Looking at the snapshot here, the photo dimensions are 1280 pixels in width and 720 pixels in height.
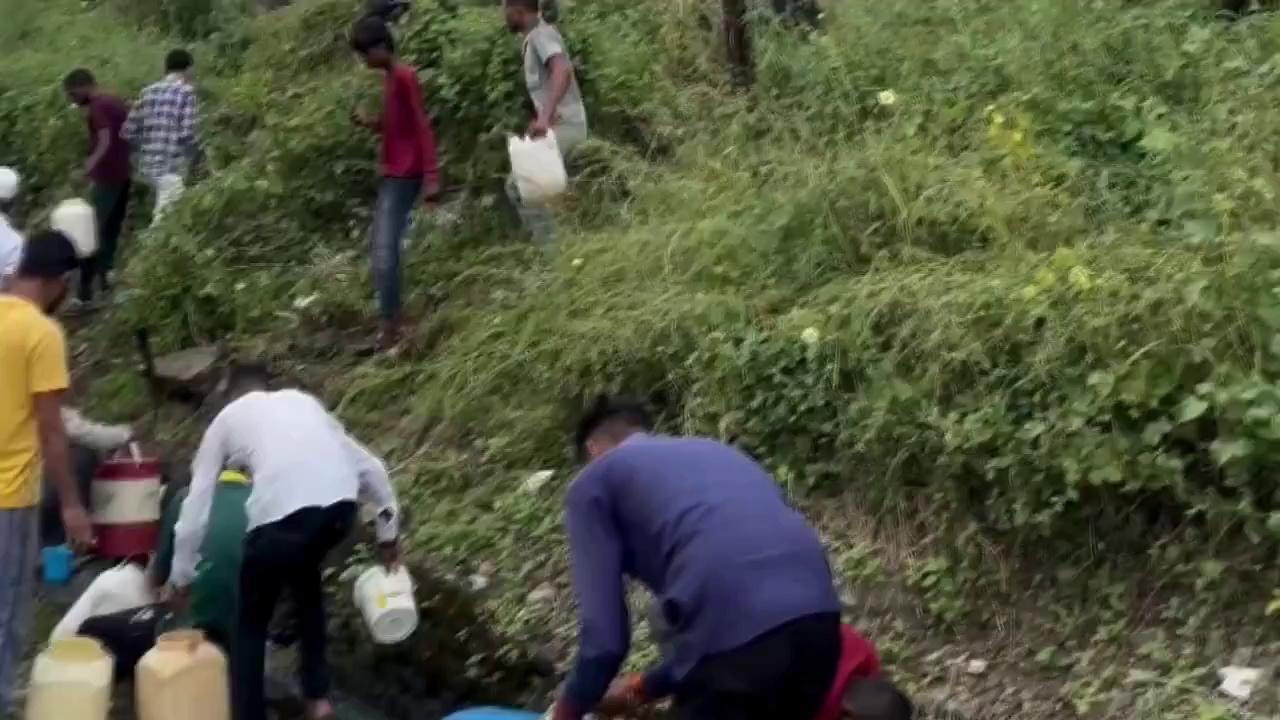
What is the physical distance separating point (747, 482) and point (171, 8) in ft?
42.1

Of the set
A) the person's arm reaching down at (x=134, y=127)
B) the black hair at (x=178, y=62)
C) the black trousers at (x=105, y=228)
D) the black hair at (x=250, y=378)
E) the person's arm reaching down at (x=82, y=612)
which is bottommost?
the black trousers at (x=105, y=228)

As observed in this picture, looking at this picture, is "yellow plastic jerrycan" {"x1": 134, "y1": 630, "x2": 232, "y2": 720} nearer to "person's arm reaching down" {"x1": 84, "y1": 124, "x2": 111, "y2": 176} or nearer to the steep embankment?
the steep embankment

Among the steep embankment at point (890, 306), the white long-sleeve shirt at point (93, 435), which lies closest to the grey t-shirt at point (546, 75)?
the steep embankment at point (890, 306)

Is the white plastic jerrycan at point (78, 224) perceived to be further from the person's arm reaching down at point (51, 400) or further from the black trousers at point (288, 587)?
the black trousers at point (288, 587)

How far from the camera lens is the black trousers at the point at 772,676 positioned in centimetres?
334

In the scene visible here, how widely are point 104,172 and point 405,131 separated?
3380 millimetres

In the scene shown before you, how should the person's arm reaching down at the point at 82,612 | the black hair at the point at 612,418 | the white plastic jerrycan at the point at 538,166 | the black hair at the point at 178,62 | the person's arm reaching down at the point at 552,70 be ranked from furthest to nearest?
the black hair at the point at 178,62
the person's arm reaching down at the point at 552,70
the white plastic jerrycan at the point at 538,166
the person's arm reaching down at the point at 82,612
the black hair at the point at 612,418

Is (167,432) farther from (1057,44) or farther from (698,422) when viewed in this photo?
(1057,44)

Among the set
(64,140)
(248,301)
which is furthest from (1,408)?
(64,140)

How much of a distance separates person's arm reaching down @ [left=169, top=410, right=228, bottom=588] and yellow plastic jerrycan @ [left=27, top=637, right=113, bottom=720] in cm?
39

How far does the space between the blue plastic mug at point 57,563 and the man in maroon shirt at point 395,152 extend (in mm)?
2229

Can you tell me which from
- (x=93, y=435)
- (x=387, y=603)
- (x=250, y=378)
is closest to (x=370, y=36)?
(x=93, y=435)

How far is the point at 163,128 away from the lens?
9.95m

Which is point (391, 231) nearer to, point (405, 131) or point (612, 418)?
point (405, 131)
